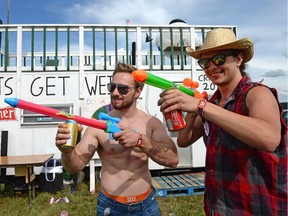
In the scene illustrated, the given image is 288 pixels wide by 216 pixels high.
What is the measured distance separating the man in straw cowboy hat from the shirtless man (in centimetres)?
56

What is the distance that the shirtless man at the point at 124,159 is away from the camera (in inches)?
87.4

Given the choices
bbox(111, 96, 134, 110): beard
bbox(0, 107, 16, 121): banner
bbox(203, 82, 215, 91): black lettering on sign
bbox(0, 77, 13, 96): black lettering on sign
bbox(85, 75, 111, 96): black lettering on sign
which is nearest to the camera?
bbox(111, 96, 134, 110): beard

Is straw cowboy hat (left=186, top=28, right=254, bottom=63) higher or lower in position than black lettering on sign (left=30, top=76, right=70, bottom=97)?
lower

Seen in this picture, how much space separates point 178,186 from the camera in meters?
5.80

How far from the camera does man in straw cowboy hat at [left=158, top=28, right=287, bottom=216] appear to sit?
135 cm

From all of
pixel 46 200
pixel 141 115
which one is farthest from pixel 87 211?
pixel 141 115

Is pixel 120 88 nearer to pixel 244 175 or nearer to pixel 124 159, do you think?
pixel 124 159

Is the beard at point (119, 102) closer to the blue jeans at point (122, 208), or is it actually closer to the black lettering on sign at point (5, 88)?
the blue jeans at point (122, 208)

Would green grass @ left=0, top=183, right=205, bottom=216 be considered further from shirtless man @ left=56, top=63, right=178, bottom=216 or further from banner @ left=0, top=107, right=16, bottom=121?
shirtless man @ left=56, top=63, right=178, bottom=216

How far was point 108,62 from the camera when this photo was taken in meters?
7.43

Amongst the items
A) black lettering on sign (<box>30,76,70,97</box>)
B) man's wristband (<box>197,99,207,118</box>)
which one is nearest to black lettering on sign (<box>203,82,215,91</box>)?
black lettering on sign (<box>30,76,70,97</box>)

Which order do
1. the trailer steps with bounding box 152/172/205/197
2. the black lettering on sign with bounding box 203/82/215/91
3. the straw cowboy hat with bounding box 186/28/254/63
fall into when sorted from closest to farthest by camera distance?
the straw cowboy hat with bounding box 186/28/254/63 → the trailer steps with bounding box 152/172/205/197 → the black lettering on sign with bounding box 203/82/215/91

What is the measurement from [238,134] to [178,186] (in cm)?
476

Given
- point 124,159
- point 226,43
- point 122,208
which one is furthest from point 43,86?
point 226,43
